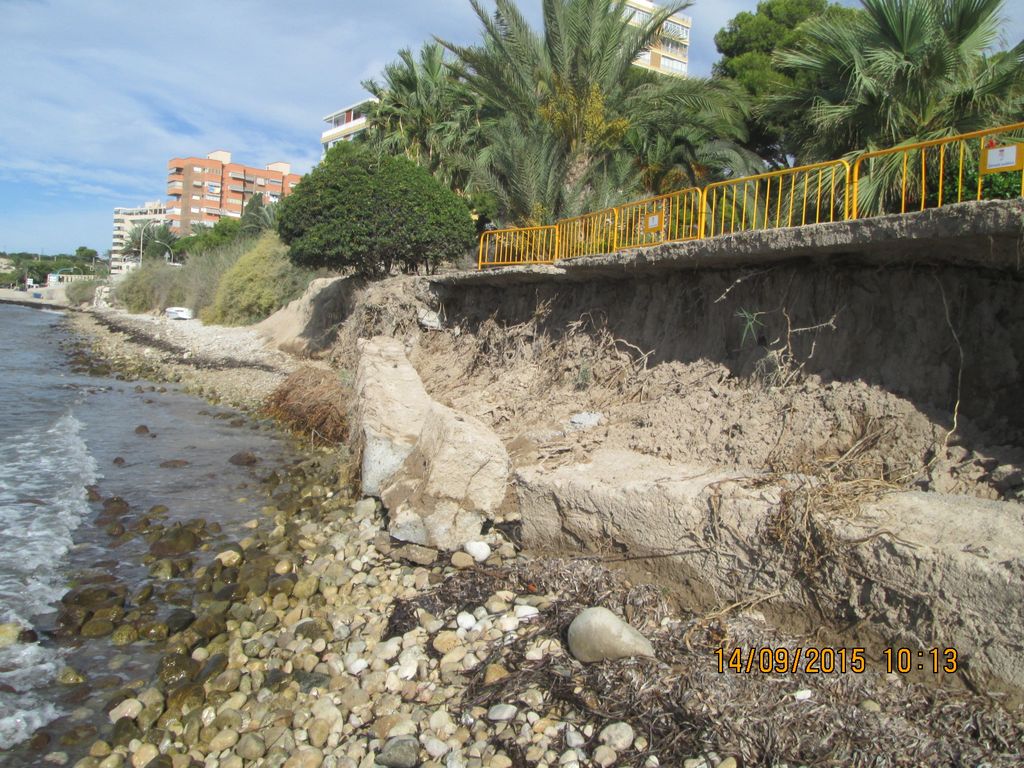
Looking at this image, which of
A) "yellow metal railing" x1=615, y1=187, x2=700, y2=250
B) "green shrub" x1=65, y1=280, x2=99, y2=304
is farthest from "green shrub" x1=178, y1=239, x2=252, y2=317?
"green shrub" x1=65, y1=280, x2=99, y2=304

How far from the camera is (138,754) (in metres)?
3.66

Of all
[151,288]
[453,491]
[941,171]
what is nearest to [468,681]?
[453,491]

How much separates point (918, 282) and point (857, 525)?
2.52 metres

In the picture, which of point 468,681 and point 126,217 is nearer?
point 468,681

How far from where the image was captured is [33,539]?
21.6 ft

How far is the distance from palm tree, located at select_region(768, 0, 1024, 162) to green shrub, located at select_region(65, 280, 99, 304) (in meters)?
71.9

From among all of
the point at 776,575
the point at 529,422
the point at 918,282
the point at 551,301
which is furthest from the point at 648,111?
the point at 776,575

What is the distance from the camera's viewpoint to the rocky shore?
3260 millimetres

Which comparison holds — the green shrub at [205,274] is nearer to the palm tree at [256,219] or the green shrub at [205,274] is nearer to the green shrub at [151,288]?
the palm tree at [256,219]

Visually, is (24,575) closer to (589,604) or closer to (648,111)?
(589,604)

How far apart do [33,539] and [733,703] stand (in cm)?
623
